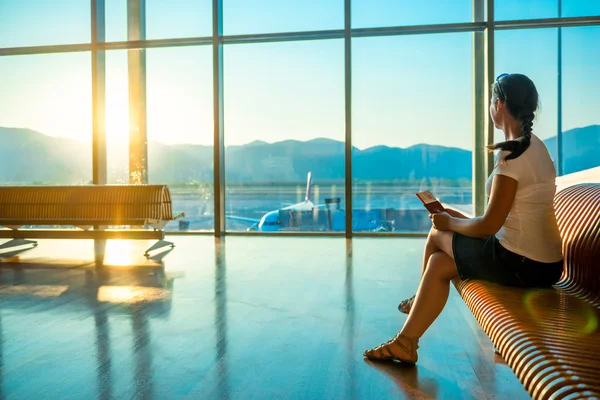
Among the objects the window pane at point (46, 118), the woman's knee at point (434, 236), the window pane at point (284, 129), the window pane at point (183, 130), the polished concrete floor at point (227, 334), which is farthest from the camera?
the window pane at point (46, 118)

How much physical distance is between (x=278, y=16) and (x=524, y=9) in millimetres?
2748

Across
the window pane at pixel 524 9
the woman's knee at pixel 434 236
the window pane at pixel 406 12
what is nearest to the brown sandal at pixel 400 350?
the woman's knee at pixel 434 236

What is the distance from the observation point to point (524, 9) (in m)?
5.57

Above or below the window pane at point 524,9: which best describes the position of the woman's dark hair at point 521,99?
below

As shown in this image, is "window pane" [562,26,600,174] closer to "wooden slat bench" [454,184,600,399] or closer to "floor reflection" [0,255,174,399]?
"wooden slat bench" [454,184,600,399]

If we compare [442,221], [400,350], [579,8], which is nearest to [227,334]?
[400,350]

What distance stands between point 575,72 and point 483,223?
4.85m

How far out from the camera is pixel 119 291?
318 centimetres

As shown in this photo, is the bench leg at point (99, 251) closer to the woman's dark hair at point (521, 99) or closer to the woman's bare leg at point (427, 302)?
the woman's bare leg at point (427, 302)

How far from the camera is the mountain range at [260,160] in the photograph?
5.93m

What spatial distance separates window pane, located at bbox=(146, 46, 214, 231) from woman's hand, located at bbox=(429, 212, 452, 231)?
4.67 m

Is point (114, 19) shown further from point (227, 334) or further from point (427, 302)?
point (427, 302)

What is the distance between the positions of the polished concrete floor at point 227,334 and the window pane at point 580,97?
275cm

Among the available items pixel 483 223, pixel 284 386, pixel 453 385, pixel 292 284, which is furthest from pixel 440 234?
pixel 292 284
